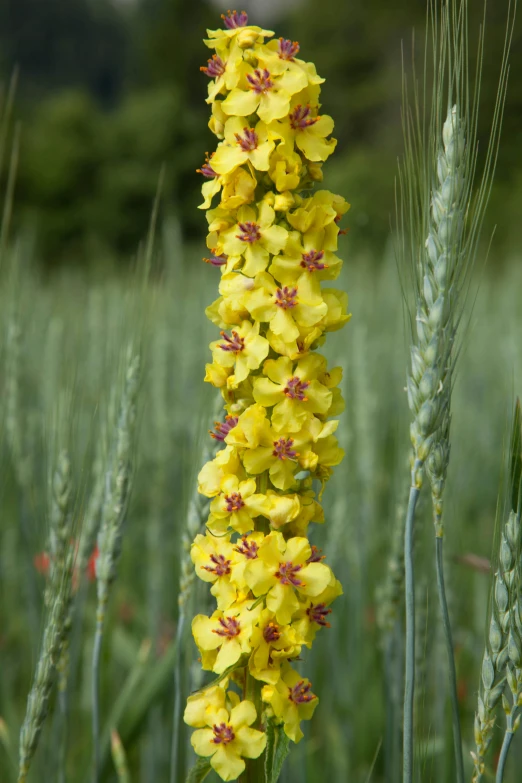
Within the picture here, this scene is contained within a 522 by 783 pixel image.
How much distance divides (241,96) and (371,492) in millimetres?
1860

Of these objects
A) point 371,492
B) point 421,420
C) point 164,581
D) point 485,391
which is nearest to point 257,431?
point 421,420

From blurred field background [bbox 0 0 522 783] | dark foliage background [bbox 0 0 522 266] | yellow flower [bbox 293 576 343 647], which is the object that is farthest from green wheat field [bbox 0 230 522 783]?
dark foliage background [bbox 0 0 522 266]

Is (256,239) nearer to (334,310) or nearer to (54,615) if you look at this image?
(334,310)

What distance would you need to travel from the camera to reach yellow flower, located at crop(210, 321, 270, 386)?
0.98m

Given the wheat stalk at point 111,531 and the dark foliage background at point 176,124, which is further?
the dark foliage background at point 176,124

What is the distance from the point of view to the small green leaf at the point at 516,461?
103 cm

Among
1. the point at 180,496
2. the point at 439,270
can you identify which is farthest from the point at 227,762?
the point at 180,496

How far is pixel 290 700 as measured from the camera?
3.24 feet

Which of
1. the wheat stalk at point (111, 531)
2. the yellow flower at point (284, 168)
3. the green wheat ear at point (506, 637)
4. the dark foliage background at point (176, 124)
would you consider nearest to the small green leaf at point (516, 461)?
the green wheat ear at point (506, 637)

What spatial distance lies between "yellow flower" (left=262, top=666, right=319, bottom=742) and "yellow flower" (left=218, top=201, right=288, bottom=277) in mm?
521

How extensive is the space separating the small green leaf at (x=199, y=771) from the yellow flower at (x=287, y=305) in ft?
1.90

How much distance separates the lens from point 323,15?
1078 inches

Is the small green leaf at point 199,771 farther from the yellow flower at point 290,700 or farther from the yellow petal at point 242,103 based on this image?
the yellow petal at point 242,103

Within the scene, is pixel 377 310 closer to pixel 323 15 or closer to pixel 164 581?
pixel 164 581
